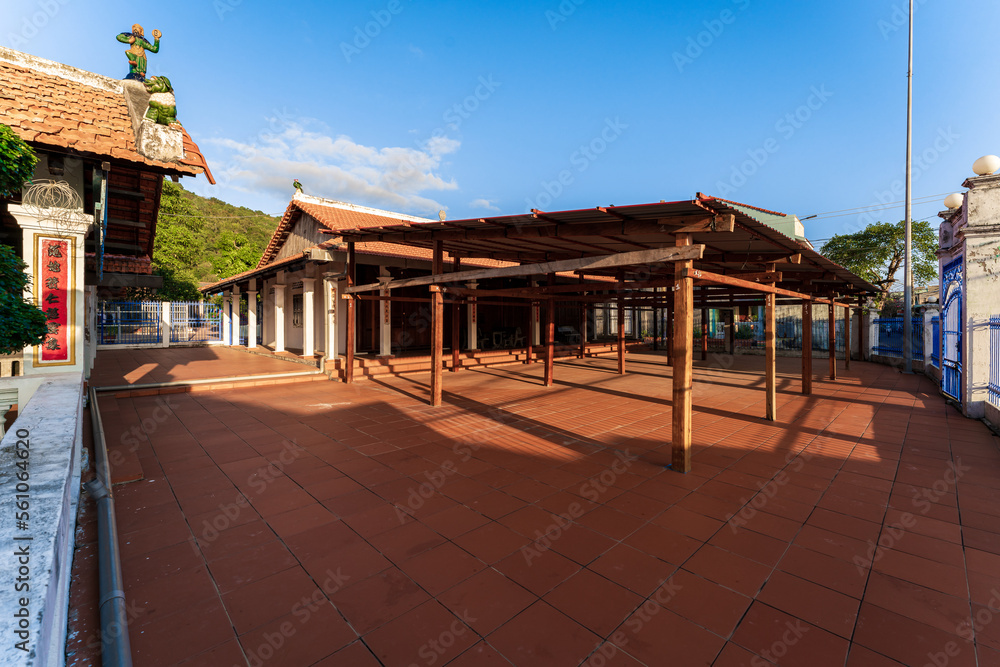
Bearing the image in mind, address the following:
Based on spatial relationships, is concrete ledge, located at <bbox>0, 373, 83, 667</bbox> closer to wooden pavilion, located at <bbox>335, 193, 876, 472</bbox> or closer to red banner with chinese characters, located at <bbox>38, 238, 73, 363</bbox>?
red banner with chinese characters, located at <bbox>38, 238, 73, 363</bbox>

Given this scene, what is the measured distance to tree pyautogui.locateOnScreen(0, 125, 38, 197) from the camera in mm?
2769

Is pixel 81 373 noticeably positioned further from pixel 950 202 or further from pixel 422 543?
pixel 950 202

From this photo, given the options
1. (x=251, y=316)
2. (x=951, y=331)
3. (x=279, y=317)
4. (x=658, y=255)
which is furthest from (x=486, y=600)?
(x=251, y=316)

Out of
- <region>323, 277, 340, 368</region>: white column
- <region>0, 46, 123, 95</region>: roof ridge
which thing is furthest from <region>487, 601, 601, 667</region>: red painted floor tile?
<region>323, 277, 340, 368</region>: white column

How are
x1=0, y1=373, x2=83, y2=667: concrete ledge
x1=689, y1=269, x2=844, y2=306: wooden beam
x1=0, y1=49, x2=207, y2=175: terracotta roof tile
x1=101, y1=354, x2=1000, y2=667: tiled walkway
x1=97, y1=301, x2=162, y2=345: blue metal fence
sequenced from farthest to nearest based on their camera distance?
x1=97, y1=301, x2=162, y2=345: blue metal fence, x1=0, y1=49, x2=207, y2=175: terracotta roof tile, x1=689, y1=269, x2=844, y2=306: wooden beam, x1=101, y1=354, x2=1000, y2=667: tiled walkway, x1=0, y1=373, x2=83, y2=667: concrete ledge

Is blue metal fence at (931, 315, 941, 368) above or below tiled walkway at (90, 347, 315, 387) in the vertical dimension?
above

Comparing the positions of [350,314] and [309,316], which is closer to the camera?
[350,314]

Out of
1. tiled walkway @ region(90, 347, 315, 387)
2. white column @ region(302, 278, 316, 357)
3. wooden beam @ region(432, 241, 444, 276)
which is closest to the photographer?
wooden beam @ region(432, 241, 444, 276)

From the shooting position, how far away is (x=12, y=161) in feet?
9.25

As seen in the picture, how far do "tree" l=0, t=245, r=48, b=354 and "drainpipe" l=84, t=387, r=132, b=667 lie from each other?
1.23m

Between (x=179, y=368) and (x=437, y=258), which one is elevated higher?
(x=437, y=258)

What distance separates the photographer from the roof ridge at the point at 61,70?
550 cm

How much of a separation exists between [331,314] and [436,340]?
4964 millimetres

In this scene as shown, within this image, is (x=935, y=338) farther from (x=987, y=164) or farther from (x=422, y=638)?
(x=422, y=638)
